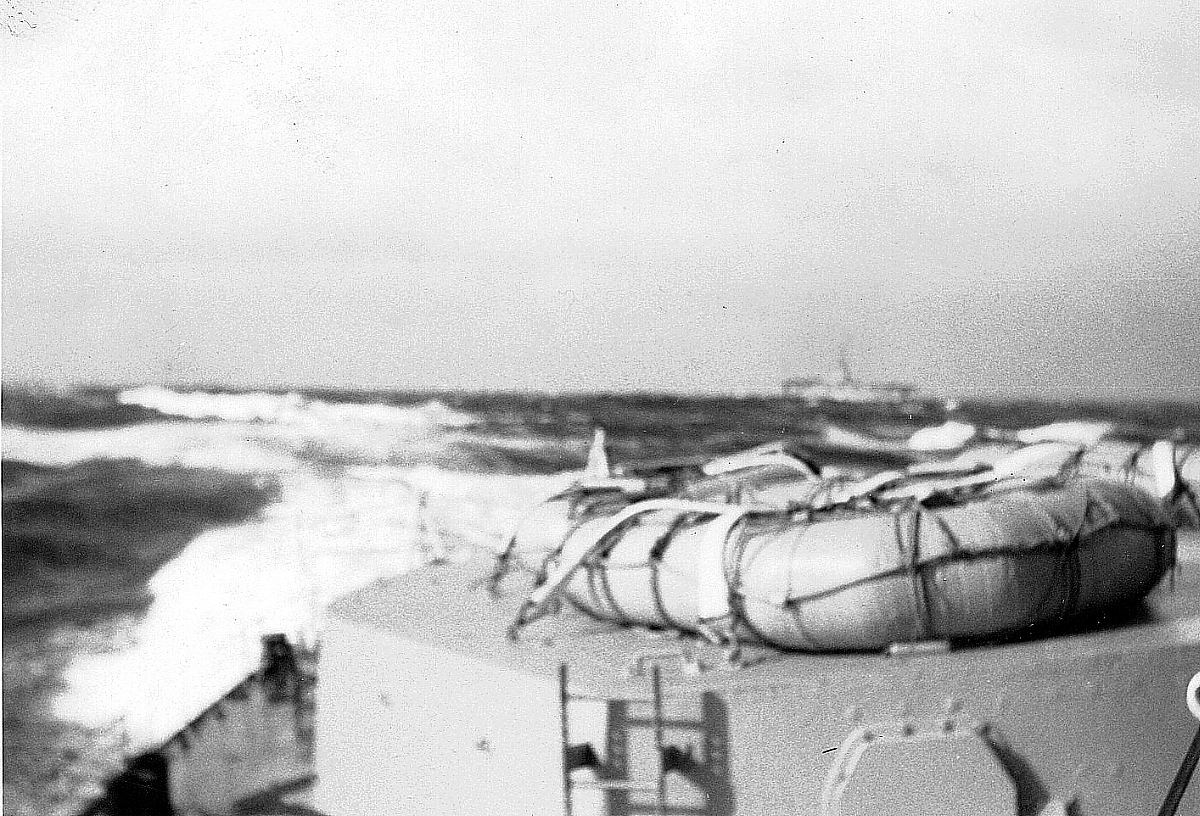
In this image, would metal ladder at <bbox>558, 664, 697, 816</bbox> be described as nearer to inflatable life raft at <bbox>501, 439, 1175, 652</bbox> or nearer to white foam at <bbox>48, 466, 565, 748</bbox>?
inflatable life raft at <bbox>501, 439, 1175, 652</bbox>

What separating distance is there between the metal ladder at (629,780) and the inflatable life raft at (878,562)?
1.51 feet

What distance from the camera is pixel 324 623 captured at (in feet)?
18.2

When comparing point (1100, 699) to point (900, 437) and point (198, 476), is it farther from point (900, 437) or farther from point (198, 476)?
point (900, 437)

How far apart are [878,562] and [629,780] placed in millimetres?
1102

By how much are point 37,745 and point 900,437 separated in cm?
1903

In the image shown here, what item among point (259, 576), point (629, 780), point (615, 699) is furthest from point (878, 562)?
point (259, 576)

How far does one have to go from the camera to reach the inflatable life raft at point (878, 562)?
4102 millimetres

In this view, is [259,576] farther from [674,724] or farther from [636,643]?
[674,724]

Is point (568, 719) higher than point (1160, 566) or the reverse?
the reverse

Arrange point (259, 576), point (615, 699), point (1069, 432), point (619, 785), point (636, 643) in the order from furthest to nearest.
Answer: point (259, 576)
point (1069, 432)
point (636, 643)
point (615, 699)
point (619, 785)

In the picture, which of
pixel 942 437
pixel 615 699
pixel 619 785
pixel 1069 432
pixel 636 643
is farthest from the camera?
pixel 942 437

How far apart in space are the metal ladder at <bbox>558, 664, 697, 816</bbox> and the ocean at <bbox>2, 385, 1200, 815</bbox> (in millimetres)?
11547

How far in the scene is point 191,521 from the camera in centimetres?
2036

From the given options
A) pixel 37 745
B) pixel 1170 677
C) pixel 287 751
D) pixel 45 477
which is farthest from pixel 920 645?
pixel 45 477
